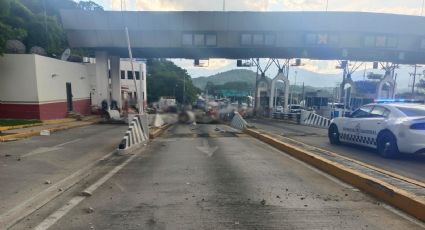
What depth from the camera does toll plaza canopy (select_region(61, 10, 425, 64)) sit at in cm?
2627

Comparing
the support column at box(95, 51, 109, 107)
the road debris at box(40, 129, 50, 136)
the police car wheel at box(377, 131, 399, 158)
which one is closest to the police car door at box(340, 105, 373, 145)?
the police car wheel at box(377, 131, 399, 158)

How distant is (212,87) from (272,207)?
24.4 ft

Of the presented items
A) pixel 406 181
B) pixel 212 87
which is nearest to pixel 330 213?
pixel 406 181

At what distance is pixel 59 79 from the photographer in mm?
24500

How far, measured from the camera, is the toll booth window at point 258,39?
2669 centimetres

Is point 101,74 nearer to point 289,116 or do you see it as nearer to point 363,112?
point 289,116

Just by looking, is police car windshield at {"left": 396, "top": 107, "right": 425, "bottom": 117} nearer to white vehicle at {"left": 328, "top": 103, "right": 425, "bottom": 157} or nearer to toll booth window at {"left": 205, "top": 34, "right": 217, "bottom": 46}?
white vehicle at {"left": 328, "top": 103, "right": 425, "bottom": 157}

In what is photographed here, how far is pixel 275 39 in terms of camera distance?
26703 millimetres

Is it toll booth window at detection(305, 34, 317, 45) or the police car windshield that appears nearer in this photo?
the police car windshield

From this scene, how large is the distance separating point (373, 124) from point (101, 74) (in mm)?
24721

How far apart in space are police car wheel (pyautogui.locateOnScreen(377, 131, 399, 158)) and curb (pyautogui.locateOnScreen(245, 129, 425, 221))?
87.4 inches

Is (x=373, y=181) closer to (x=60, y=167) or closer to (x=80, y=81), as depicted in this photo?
(x=60, y=167)

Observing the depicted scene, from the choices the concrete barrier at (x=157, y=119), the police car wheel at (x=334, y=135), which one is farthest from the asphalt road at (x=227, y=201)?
the police car wheel at (x=334, y=135)

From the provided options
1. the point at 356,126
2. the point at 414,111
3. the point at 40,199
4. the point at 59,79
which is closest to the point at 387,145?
the point at 414,111
